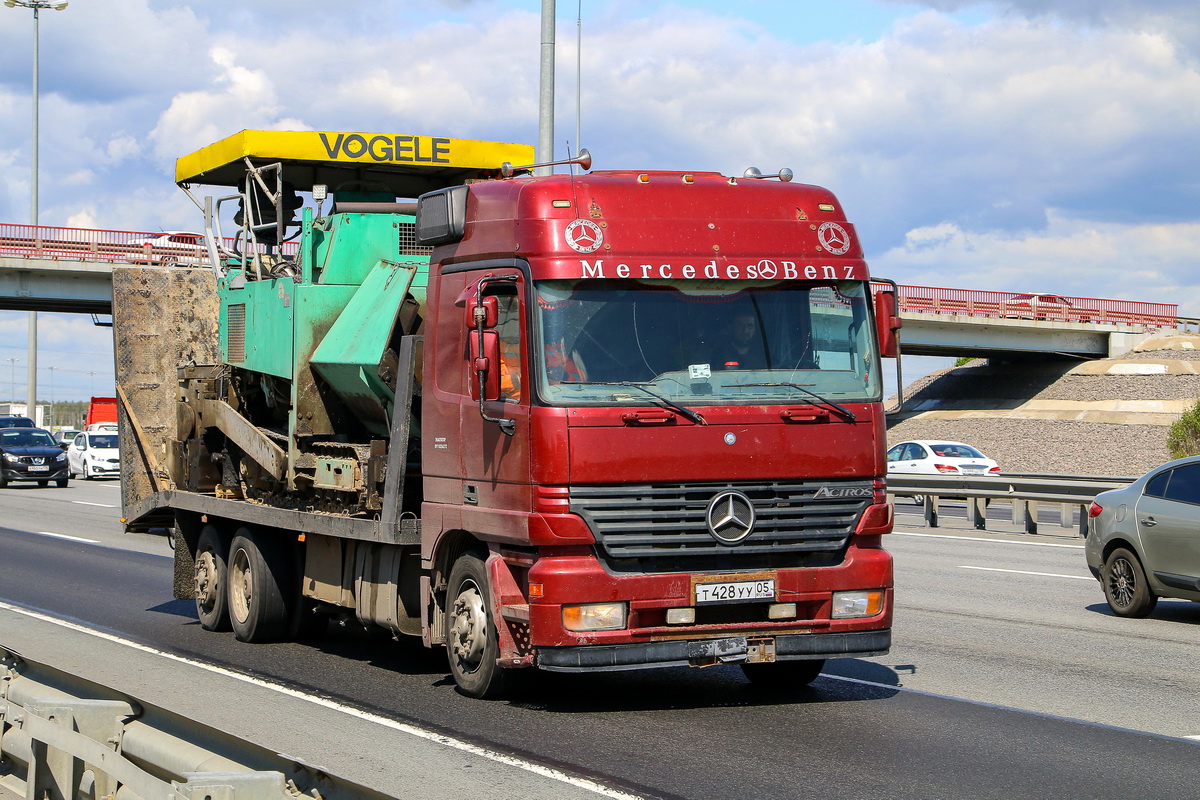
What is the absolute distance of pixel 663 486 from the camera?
7.77 metres

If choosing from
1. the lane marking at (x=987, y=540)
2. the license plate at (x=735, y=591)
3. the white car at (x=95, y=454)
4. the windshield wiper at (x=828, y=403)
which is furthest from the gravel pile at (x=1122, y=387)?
the license plate at (x=735, y=591)

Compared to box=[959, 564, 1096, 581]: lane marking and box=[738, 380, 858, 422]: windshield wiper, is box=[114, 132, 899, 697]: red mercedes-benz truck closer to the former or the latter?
box=[738, 380, 858, 422]: windshield wiper

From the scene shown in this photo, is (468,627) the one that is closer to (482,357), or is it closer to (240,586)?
(482,357)

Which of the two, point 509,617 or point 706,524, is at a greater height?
point 706,524

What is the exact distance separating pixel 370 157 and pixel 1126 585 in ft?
25.2

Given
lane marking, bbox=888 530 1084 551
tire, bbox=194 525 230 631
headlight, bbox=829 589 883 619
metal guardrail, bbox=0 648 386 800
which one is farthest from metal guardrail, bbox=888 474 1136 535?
metal guardrail, bbox=0 648 386 800

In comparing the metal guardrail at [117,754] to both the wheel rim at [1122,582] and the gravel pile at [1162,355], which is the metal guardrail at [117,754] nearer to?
the wheel rim at [1122,582]

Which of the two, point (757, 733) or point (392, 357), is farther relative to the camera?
→ point (392, 357)

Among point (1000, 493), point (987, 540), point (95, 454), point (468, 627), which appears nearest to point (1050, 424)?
point (1000, 493)

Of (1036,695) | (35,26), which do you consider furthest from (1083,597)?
(35,26)

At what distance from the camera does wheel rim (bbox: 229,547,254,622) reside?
11539 millimetres

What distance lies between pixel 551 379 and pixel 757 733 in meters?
2.20

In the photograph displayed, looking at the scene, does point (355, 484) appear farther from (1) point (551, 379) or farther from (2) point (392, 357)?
(1) point (551, 379)

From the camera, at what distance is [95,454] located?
4722 centimetres
